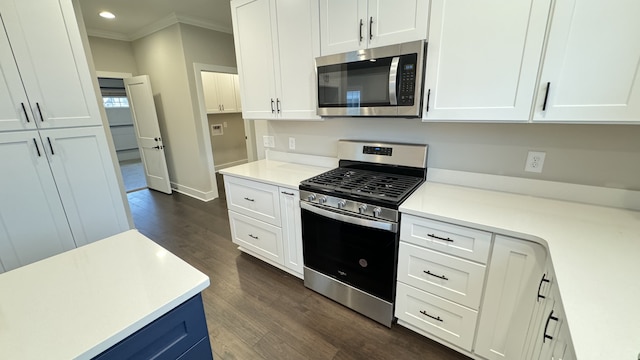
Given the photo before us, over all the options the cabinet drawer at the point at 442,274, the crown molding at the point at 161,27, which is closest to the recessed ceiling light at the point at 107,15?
the crown molding at the point at 161,27

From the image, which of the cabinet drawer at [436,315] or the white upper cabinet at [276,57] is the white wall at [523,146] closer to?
the white upper cabinet at [276,57]

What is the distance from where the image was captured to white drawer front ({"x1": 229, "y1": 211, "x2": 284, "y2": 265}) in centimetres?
221

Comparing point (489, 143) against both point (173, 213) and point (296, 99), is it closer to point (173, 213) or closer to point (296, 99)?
point (296, 99)

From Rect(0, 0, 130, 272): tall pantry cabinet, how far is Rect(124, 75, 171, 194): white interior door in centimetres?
249

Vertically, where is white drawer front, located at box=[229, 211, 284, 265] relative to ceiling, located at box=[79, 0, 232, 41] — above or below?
below

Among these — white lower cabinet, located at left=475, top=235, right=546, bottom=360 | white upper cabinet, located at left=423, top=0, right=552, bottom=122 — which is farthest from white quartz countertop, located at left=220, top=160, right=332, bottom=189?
white lower cabinet, located at left=475, top=235, right=546, bottom=360

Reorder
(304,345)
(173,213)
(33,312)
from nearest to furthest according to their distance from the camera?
(33,312) < (304,345) < (173,213)

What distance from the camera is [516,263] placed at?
1223 mm

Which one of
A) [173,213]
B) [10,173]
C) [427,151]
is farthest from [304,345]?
[173,213]

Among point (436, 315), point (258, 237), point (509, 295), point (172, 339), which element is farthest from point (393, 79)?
point (258, 237)

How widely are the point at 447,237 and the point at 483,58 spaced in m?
0.95

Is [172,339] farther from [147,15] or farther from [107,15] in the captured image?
[107,15]

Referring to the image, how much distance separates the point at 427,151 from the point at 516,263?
0.90m

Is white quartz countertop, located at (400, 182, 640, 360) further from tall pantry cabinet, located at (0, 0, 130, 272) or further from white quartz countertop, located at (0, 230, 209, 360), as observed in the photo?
tall pantry cabinet, located at (0, 0, 130, 272)
